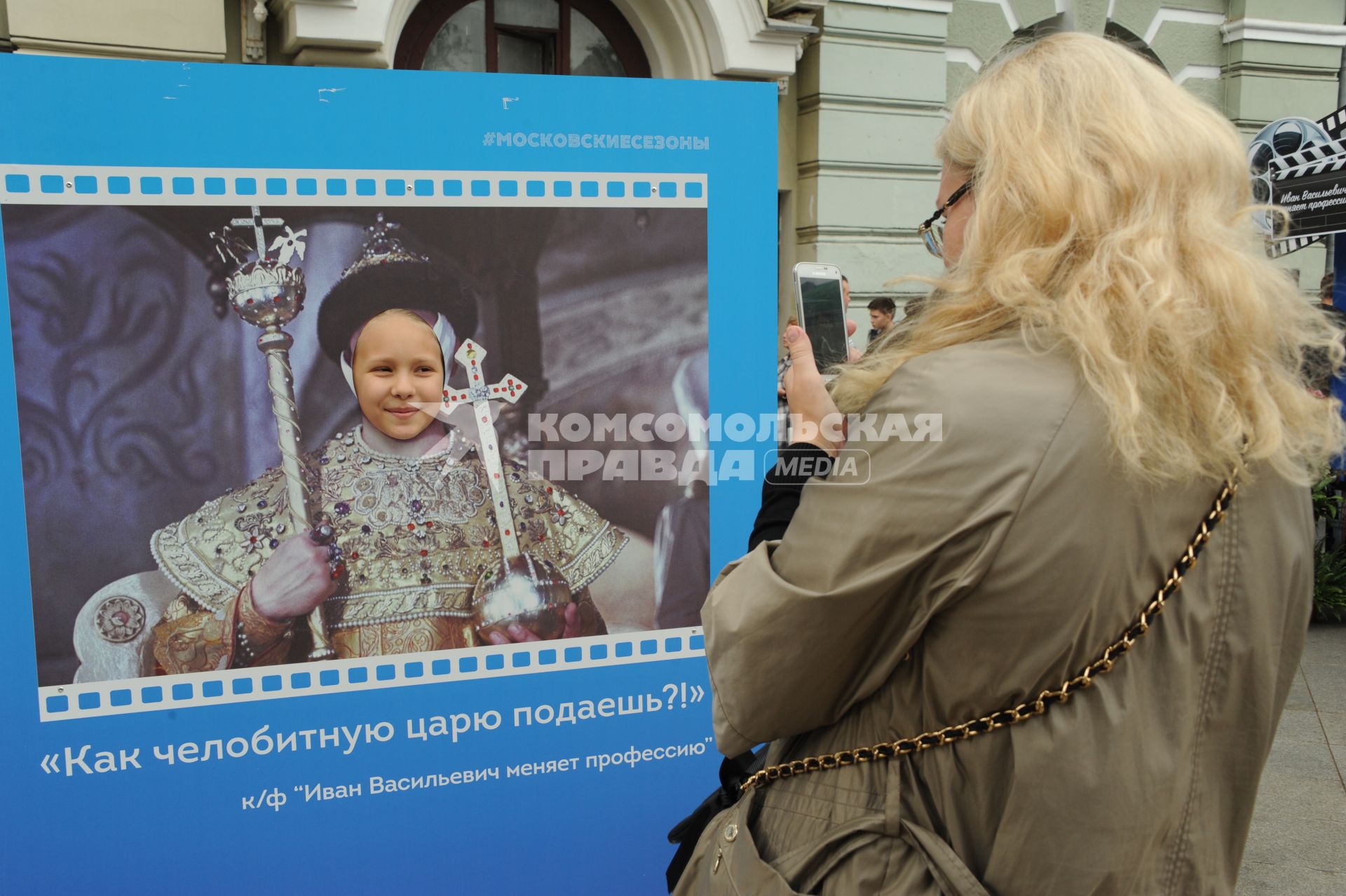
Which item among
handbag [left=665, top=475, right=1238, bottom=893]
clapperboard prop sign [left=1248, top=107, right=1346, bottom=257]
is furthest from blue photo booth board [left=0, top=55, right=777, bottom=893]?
clapperboard prop sign [left=1248, top=107, right=1346, bottom=257]

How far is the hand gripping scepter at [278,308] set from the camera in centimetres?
189

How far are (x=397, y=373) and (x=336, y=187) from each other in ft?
1.08

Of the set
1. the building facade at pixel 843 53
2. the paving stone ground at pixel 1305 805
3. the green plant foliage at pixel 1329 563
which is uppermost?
the building facade at pixel 843 53

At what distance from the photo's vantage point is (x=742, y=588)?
1.20 meters

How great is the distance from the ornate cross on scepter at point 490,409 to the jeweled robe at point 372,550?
1 cm

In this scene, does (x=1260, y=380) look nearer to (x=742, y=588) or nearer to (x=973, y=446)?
(x=973, y=446)

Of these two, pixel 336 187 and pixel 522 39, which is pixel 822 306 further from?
pixel 522 39

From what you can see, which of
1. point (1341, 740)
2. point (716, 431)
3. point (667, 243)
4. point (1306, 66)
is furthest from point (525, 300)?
point (1306, 66)

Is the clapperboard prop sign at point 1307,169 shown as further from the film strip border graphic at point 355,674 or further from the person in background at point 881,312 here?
the film strip border graphic at point 355,674

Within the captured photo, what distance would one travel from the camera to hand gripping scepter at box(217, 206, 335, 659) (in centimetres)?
189

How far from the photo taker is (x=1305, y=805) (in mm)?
3811

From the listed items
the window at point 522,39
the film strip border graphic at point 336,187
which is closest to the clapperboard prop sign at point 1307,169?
the window at point 522,39

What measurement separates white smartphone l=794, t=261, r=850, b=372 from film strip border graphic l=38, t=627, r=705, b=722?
0.62 meters

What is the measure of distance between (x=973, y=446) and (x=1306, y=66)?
10.4 meters
